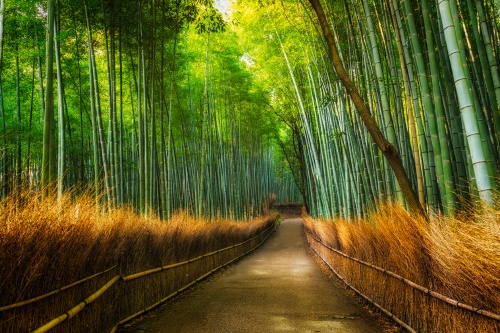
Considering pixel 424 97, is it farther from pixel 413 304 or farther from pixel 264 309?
pixel 264 309

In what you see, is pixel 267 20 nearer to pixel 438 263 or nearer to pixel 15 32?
pixel 15 32

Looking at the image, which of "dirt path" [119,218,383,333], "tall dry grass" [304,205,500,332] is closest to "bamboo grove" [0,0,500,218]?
"tall dry grass" [304,205,500,332]

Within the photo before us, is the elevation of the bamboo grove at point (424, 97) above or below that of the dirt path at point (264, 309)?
above

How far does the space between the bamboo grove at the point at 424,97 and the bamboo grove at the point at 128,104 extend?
2234mm

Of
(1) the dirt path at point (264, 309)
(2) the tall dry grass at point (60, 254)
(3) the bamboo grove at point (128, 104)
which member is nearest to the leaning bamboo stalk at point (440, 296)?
(1) the dirt path at point (264, 309)

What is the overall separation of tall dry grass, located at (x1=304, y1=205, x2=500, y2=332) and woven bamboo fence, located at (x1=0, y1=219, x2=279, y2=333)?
2.07 meters

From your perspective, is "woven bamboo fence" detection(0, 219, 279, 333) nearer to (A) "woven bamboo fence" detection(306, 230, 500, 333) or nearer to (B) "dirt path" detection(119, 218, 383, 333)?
(B) "dirt path" detection(119, 218, 383, 333)

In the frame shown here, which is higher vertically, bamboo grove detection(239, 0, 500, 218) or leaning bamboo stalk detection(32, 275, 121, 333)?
bamboo grove detection(239, 0, 500, 218)

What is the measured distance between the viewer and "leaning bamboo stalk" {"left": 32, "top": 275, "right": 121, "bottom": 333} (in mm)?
1782

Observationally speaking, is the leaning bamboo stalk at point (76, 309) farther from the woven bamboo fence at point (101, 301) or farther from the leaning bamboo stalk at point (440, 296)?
the leaning bamboo stalk at point (440, 296)

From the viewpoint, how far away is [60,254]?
216 cm

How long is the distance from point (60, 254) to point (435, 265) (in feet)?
7.61

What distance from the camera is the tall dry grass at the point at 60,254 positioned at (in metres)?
1.76

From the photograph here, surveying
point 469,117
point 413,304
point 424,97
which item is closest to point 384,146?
point 424,97
